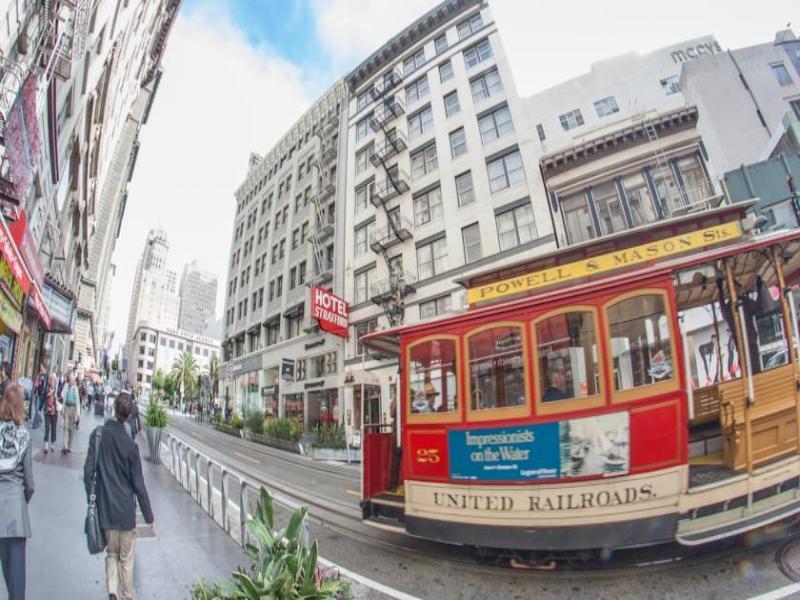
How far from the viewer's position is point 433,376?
5.99m

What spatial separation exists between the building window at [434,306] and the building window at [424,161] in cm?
898

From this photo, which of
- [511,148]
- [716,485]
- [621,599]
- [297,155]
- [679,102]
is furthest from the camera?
[297,155]

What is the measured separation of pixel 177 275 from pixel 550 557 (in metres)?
203

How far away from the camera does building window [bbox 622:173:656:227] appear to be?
1767cm

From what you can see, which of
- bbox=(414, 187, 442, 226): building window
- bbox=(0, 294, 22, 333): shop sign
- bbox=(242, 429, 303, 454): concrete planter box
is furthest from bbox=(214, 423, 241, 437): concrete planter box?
bbox=(0, 294, 22, 333): shop sign

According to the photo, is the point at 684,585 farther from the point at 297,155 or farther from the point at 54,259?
the point at 297,155

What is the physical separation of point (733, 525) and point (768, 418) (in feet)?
4.70

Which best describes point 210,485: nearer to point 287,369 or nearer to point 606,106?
point 287,369

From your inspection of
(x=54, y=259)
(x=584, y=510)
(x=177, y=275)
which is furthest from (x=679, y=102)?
(x=177, y=275)

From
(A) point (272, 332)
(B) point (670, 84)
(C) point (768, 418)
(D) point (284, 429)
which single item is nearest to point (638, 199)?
(B) point (670, 84)

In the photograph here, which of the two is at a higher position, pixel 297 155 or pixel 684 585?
pixel 297 155

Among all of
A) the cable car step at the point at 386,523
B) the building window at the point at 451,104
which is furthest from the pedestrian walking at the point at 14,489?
the building window at the point at 451,104

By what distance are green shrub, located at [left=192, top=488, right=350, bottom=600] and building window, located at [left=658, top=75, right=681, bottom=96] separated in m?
31.6

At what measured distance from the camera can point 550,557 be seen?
4969 millimetres
